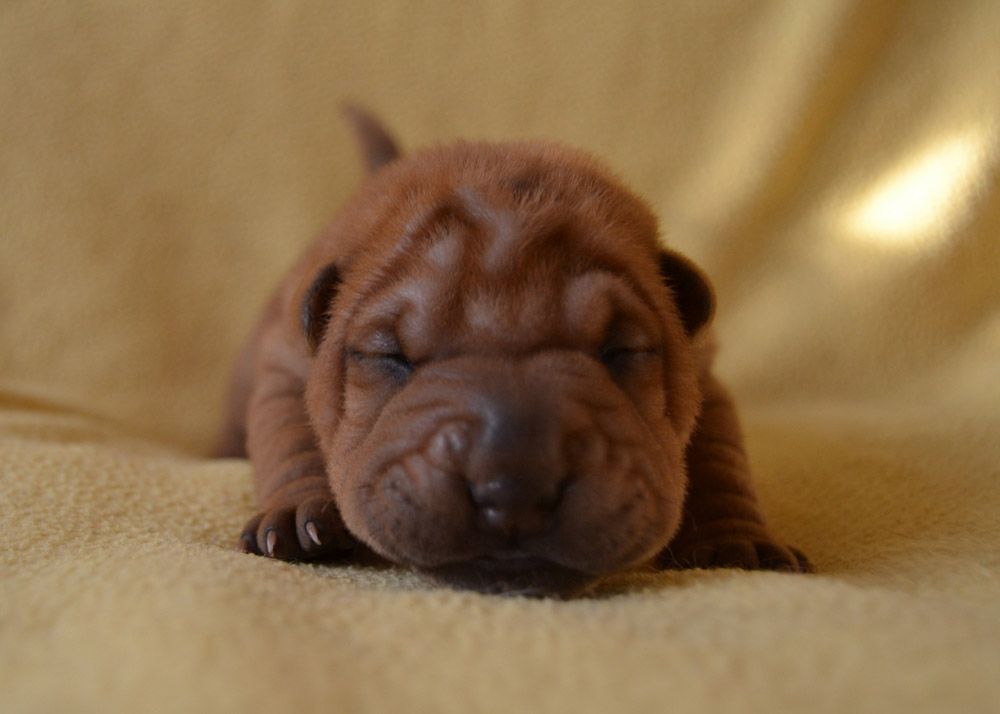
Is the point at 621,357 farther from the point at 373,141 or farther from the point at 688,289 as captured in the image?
the point at 373,141

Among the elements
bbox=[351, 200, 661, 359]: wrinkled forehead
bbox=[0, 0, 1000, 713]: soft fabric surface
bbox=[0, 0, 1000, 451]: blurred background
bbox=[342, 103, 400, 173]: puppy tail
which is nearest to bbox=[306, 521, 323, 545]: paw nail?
bbox=[0, 0, 1000, 713]: soft fabric surface

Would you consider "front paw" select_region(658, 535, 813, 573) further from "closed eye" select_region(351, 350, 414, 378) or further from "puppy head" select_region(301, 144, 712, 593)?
"closed eye" select_region(351, 350, 414, 378)

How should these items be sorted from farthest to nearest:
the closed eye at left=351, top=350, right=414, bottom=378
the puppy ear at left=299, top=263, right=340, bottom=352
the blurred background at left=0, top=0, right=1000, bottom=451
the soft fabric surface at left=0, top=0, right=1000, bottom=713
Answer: the blurred background at left=0, top=0, right=1000, bottom=451
the soft fabric surface at left=0, top=0, right=1000, bottom=713
the puppy ear at left=299, top=263, right=340, bottom=352
the closed eye at left=351, top=350, right=414, bottom=378

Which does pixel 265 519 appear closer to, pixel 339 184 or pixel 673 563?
pixel 673 563

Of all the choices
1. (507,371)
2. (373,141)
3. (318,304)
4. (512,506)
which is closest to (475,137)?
(373,141)

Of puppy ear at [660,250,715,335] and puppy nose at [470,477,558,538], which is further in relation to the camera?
puppy ear at [660,250,715,335]


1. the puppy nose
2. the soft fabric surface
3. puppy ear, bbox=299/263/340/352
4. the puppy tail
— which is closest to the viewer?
the puppy nose
